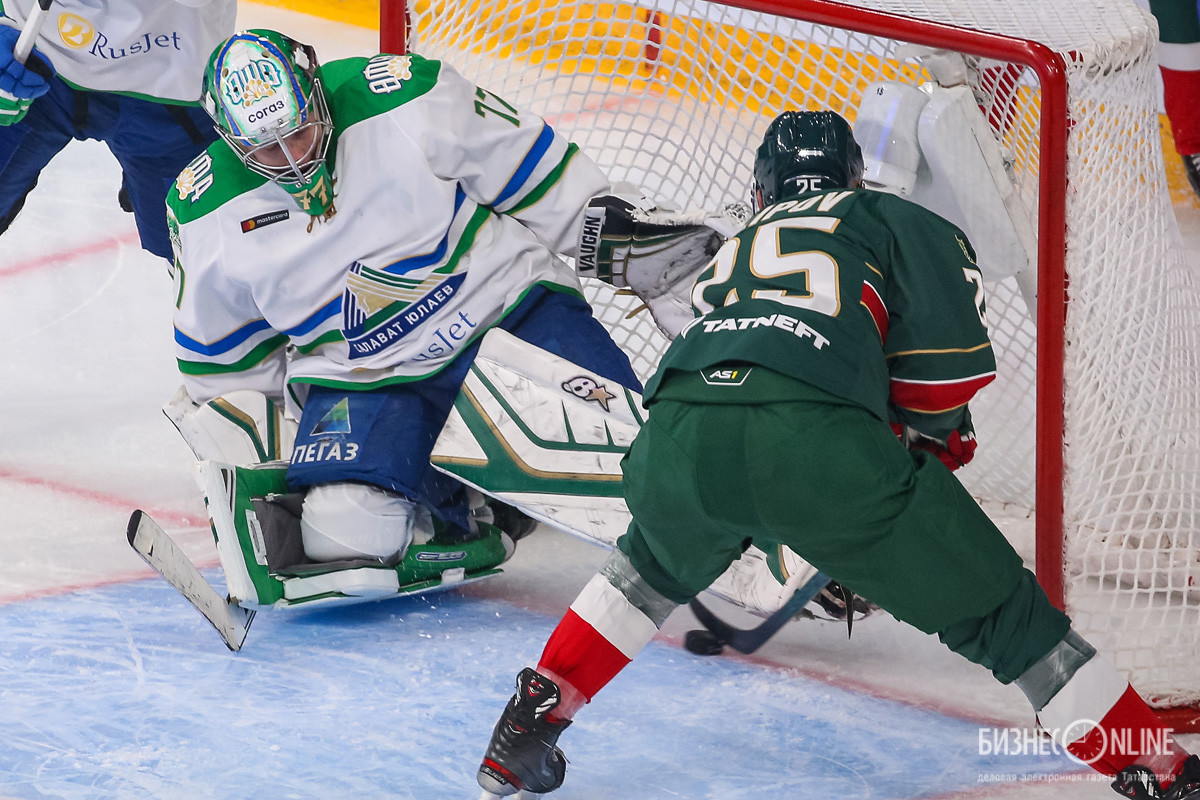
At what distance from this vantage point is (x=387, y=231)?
2.39 metres

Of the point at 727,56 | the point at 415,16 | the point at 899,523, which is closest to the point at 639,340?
the point at 727,56

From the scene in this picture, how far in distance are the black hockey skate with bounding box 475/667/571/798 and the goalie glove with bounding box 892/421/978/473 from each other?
1.98 feet

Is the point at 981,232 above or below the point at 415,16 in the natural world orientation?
below

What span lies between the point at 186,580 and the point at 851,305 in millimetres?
1279

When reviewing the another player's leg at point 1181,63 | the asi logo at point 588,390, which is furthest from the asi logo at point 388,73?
the another player's leg at point 1181,63

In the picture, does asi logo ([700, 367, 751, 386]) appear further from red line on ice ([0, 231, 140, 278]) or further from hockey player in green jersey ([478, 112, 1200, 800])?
red line on ice ([0, 231, 140, 278])

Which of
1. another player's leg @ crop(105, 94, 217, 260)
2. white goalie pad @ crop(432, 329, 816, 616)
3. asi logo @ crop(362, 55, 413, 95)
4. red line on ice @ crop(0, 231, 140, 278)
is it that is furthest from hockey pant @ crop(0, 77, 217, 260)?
white goalie pad @ crop(432, 329, 816, 616)

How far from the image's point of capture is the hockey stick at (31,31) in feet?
9.16

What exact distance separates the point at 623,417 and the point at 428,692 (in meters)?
0.59

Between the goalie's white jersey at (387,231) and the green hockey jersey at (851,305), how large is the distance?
841mm

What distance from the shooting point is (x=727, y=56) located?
2.80m

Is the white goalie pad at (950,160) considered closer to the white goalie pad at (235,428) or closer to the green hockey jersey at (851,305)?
the green hockey jersey at (851,305)

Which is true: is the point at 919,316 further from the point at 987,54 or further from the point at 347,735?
the point at 347,735

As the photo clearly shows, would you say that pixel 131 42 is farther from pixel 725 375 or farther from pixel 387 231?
pixel 725 375
